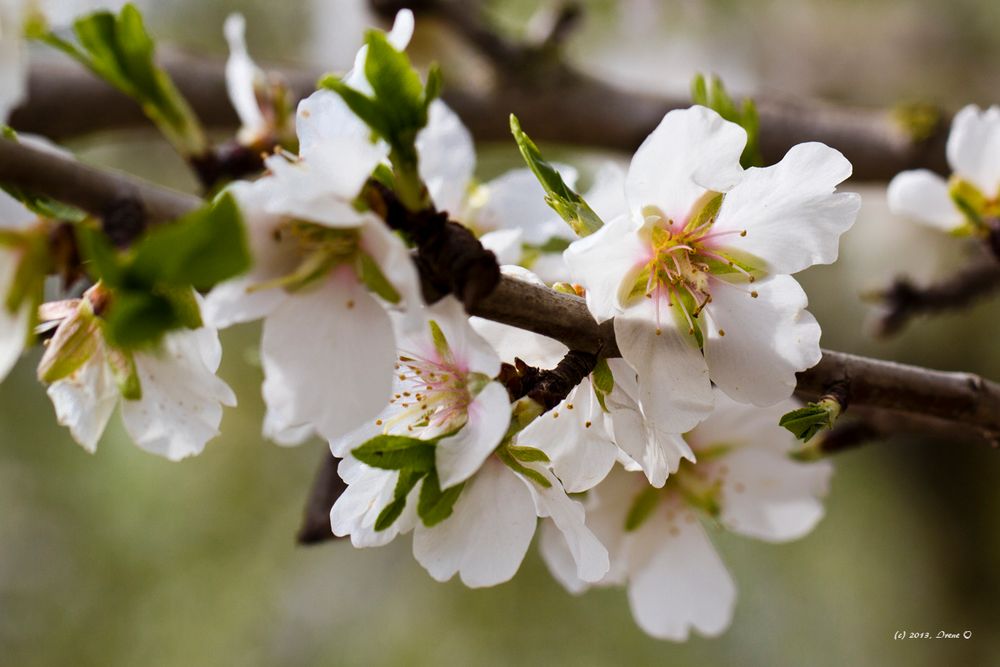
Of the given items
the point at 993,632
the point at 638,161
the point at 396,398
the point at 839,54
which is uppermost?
the point at 638,161

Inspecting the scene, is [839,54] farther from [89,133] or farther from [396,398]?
[396,398]

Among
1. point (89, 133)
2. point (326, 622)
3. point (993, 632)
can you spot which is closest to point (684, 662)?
point (993, 632)

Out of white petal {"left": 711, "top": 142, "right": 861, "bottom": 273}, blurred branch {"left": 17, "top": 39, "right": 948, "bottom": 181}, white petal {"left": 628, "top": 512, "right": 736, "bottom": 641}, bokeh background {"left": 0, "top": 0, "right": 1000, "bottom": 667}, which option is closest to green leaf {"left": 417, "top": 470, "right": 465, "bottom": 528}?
white petal {"left": 711, "top": 142, "right": 861, "bottom": 273}

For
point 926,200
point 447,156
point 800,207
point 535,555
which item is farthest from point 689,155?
point 535,555

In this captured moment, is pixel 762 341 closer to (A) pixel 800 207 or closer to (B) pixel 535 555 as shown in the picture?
(A) pixel 800 207

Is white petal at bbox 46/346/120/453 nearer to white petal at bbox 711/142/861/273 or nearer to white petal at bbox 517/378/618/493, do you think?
white petal at bbox 517/378/618/493

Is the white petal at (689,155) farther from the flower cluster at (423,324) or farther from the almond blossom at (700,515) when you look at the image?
the almond blossom at (700,515)
